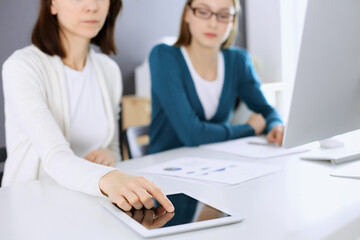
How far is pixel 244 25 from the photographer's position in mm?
3387

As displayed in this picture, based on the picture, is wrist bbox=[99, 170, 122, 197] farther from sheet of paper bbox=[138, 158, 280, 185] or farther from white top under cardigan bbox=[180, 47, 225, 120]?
white top under cardigan bbox=[180, 47, 225, 120]

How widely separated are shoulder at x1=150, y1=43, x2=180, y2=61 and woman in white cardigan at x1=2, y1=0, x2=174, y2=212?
23cm

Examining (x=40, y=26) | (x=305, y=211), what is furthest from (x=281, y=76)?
(x=305, y=211)

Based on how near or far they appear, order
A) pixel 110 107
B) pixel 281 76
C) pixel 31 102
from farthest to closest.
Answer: pixel 281 76 < pixel 110 107 < pixel 31 102

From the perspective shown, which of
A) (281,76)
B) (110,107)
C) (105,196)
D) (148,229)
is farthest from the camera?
(281,76)

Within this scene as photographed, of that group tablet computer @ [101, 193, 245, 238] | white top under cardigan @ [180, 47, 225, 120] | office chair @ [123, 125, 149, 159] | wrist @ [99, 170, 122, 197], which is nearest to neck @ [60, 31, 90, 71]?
office chair @ [123, 125, 149, 159]

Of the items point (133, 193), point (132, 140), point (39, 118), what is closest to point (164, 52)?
point (132, 140)

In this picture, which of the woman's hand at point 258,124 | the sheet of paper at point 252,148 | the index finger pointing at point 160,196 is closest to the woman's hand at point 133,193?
the index finger pointing at point 160,196

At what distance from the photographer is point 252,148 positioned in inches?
57.1

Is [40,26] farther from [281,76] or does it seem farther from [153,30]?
[153,30]

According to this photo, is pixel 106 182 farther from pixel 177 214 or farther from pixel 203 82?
pixel 203 82

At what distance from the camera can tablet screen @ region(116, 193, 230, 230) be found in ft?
2.27

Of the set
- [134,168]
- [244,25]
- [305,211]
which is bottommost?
[134,168]

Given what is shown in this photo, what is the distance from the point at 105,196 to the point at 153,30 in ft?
10.5
